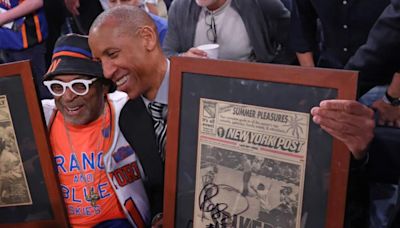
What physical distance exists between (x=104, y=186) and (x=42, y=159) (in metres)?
0.22

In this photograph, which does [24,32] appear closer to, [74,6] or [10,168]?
[74,6]

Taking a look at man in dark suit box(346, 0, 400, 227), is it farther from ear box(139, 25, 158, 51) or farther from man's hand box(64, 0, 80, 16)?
man's hand box(64, 0, 80, 16)

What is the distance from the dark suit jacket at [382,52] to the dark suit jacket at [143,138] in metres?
0.60

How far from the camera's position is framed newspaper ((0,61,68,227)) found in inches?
53.5

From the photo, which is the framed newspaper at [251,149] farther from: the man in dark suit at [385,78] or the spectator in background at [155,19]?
the spectator in background at [155,19]

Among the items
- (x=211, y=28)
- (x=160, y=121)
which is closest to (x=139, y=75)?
(x=160, y=121)

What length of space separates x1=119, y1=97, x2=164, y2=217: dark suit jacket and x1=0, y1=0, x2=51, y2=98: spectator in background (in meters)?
1.09

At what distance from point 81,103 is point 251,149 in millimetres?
643

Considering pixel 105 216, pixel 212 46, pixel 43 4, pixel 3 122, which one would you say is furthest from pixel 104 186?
pixel 43 4

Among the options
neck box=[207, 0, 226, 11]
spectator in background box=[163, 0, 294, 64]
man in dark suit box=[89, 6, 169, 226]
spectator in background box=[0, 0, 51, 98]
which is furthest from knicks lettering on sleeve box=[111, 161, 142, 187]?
spectator in background box=[0, 0, 51, 98]

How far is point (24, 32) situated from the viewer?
8.43 ft

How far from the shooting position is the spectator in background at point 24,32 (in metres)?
2.51

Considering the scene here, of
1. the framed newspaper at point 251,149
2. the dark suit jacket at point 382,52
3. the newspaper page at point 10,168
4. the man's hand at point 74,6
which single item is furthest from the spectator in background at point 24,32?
the dark suit jacket at point 382,52

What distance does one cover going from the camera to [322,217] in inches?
41.6
